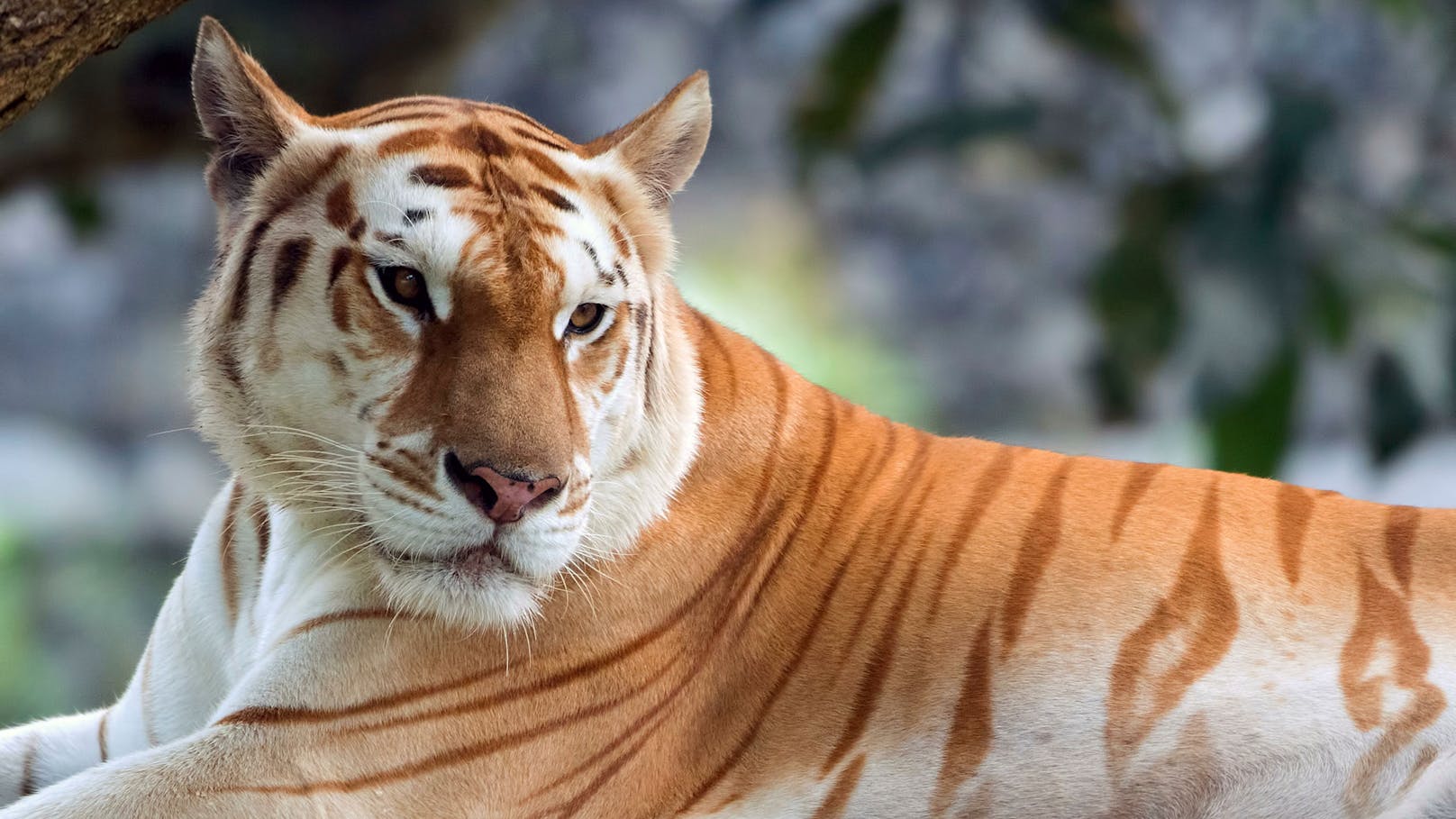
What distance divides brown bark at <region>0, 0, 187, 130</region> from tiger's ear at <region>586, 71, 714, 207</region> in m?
0.67

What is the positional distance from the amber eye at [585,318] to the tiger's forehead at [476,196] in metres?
0.04

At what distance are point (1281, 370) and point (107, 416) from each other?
424 centimetres

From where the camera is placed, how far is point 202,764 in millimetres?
1489

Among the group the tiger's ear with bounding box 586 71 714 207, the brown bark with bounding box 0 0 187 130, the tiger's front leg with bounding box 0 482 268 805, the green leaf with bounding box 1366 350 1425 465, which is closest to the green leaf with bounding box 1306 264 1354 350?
the green leaf with bounding box 1366 350 1425 465

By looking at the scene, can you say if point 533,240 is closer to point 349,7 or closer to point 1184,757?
point 1184,757

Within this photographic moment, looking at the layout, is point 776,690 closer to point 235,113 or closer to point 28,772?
point 235,113

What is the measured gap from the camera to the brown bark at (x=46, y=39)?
1.60 m

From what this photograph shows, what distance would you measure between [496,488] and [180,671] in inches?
34.8

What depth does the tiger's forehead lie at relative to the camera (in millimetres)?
1539

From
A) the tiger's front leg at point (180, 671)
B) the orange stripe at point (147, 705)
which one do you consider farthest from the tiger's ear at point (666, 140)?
the orange stripe at point (147, 705)

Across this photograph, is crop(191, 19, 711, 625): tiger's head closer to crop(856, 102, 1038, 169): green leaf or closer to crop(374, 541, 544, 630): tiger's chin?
crop(374, 541, 544, 630): tiger's chin

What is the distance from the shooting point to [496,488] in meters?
1.46

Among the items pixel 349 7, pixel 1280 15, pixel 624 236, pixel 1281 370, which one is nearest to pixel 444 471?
pixel 624 236

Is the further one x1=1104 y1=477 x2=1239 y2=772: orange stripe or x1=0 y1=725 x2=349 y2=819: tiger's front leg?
x1=1104 y1=477 x2=1239 y2=772: orange stripe
